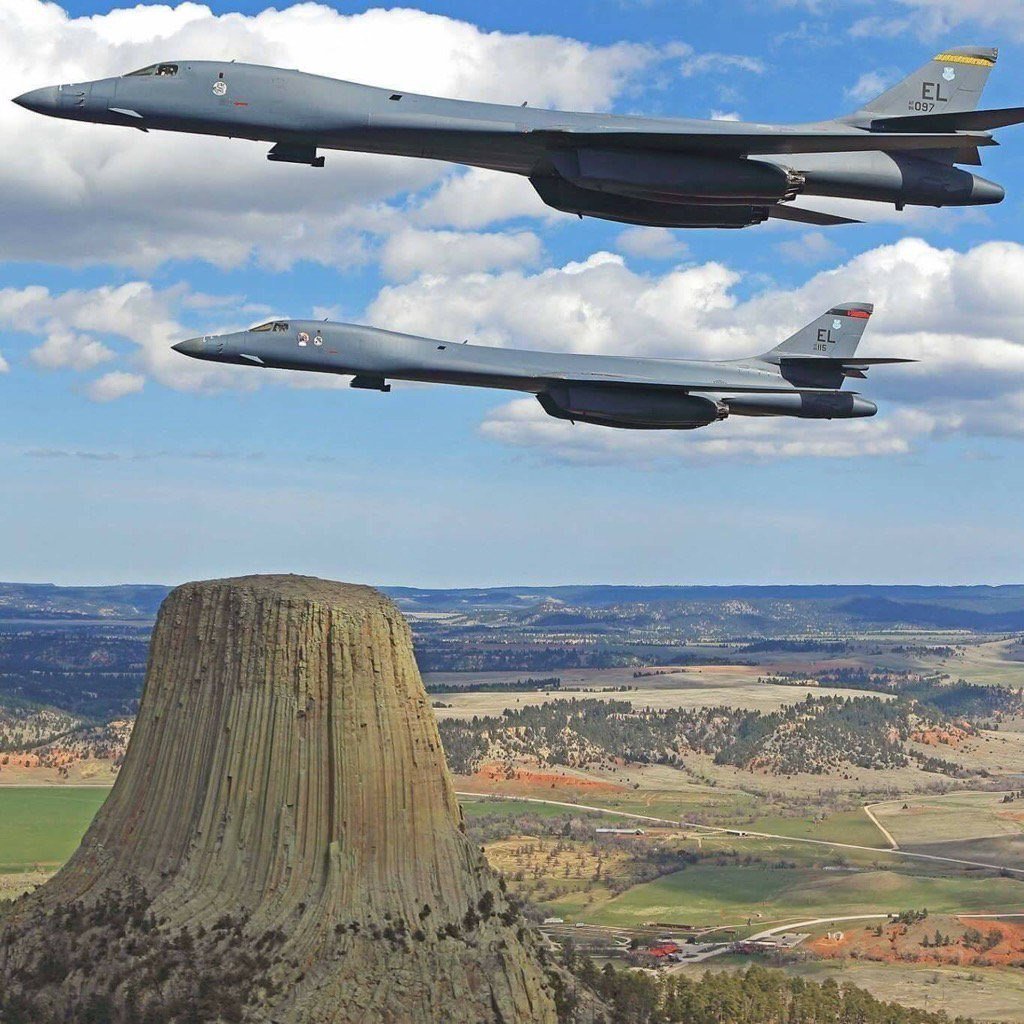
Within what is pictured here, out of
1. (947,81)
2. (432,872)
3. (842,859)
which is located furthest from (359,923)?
(842,859)

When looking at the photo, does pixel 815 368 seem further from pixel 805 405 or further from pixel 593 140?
pixel 593 140

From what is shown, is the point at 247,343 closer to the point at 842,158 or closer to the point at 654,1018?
the point at 842,158

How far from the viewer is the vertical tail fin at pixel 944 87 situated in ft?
190

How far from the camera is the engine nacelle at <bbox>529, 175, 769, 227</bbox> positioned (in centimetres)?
5438

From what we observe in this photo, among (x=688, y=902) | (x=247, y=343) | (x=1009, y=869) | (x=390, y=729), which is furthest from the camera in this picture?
(x=1009, y=869)

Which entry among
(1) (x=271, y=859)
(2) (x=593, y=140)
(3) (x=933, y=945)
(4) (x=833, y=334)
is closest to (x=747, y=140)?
(2) (x=593, y=140)

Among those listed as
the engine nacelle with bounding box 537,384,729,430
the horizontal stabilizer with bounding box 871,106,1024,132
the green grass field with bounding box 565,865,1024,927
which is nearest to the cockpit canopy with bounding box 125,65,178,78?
the engine nacelle with bounding box 537,384,729,430

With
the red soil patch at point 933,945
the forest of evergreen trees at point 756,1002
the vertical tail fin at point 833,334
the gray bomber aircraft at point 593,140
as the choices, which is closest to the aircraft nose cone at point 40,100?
the gray bomber aircraft at point 593,140

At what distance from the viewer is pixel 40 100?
50.8 m

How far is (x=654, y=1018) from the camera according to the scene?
8319 centimetres

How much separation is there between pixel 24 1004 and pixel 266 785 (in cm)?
1191

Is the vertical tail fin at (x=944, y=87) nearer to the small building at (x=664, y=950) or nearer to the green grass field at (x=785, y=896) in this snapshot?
the small building at (x=664, y=950)

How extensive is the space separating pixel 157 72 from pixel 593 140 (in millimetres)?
15514

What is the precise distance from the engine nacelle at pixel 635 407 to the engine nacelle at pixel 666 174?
43.7 ft
